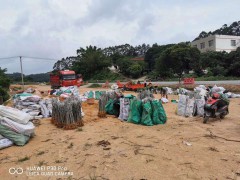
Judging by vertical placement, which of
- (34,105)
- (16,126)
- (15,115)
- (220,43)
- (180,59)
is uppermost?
(220,43)

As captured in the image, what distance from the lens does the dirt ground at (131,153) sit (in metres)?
4.94

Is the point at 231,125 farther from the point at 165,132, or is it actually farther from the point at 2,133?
the point at 2,133

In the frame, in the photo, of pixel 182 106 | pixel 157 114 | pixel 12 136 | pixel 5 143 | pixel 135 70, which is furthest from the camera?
pixel 135 70

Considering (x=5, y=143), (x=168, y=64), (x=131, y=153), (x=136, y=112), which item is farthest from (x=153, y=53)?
(x=131, y=153)

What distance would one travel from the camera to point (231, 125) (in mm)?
8406

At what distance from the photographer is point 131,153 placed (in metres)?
5.85

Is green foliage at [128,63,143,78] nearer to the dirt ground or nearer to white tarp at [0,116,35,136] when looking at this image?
the dirt ground

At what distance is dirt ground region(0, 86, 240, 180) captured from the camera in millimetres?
4938

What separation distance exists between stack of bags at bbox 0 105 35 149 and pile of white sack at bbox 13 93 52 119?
3391mm

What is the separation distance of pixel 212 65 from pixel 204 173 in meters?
36.0

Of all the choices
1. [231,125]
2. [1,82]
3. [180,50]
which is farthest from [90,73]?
[231,125]

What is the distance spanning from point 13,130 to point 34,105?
12.7 feet

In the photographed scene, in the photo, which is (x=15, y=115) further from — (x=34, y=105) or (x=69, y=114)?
(x=34, y=105)

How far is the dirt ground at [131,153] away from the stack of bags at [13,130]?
0.18 meters
